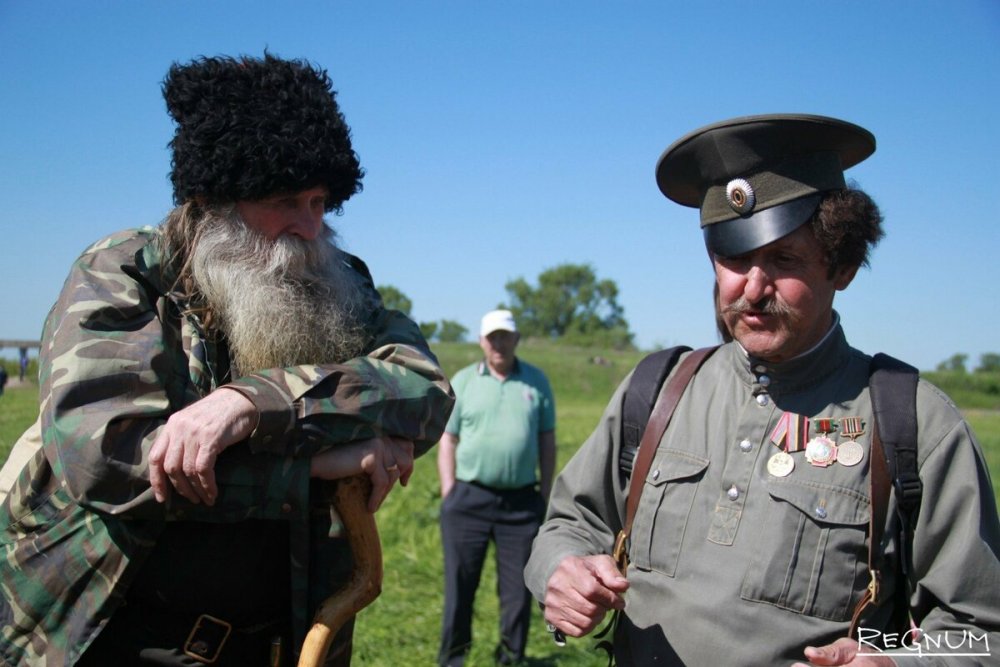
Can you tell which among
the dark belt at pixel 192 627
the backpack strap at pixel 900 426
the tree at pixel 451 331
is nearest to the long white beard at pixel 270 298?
the dark belt at pixel 192 627

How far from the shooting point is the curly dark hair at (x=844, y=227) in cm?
249

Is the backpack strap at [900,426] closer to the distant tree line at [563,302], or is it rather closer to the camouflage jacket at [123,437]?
the camouflage jacket at [123,437]

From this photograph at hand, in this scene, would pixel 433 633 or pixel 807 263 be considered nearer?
pixel 807 263

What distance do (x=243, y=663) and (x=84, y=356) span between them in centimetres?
95

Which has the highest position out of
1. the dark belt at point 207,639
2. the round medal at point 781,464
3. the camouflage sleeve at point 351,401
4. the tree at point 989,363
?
the tree at point 989,363

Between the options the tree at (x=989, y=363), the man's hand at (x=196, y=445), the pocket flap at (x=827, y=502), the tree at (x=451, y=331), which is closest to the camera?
the man's hand at (x=196, y=445)

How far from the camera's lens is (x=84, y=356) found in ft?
7.13

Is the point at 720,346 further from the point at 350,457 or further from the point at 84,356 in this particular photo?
the point at 84,356

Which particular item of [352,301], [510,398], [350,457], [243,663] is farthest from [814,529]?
[510,398]

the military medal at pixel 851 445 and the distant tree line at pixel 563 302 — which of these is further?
the distant tree line at pixel 563 302

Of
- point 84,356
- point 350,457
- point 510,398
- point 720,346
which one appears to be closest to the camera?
point 84,356

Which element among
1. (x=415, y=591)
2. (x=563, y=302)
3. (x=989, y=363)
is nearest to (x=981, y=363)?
(x=989, y=363)

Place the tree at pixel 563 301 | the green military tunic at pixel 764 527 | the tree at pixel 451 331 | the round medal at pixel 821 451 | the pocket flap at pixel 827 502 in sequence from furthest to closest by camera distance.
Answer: the tree at pixel 563 301, the tree at pixel 451 331, the round medal at pixel 821 451, the pocket flap at pixel 827 502, the green military tunic at pixel 764 527

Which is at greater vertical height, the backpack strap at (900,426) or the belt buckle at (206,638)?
the backpack strap at (900,426)
